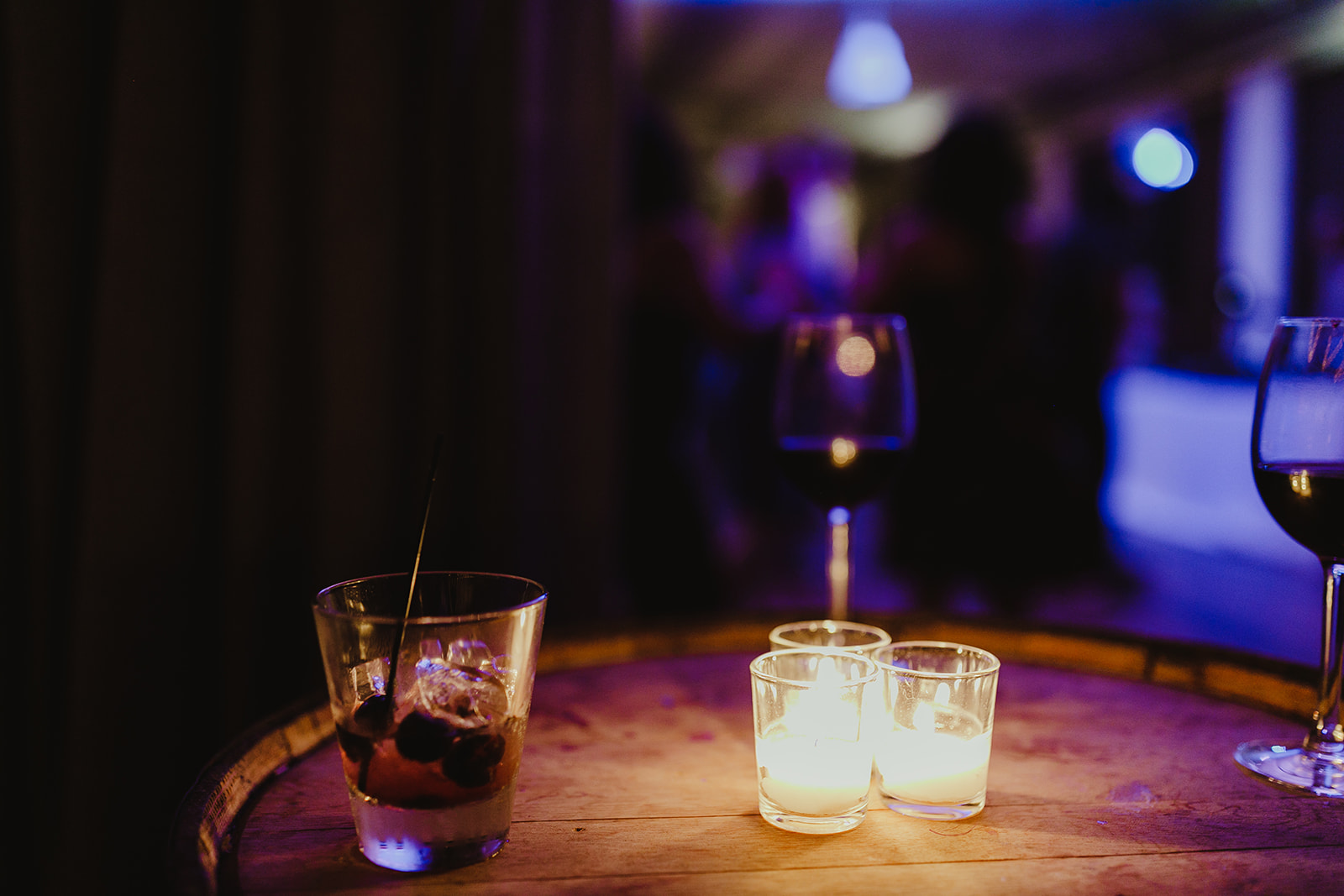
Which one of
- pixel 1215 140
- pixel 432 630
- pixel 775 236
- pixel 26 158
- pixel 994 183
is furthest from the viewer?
pixel 1215 140

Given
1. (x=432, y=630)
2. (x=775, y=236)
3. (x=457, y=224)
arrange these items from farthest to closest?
(x=775, y=236), (x=457, y=224), (x=432, y=630)

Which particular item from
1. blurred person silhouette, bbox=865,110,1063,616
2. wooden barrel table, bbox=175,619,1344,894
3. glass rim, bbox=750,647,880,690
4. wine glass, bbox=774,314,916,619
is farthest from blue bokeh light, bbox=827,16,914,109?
glass rim, bbox=750,647,880,690

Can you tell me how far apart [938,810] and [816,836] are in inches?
3.1

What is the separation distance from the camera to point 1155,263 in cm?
667

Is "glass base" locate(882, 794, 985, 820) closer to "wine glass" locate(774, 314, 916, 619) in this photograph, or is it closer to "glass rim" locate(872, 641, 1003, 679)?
"glass rim" locate(872, 641, 1003, 679)

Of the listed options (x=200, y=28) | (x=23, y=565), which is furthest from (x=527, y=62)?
(x=23, y=565)

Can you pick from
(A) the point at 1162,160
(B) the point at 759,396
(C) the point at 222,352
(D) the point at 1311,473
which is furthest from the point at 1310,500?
(A) the point at 1162,160

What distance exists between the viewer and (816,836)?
57 cm

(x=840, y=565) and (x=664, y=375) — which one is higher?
(x=664, y=375)

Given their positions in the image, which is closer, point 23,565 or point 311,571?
point 23,565

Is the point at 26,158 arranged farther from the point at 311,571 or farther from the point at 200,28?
the point at 311,571

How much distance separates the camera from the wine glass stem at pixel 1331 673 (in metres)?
0.67

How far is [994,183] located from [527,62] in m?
1.16

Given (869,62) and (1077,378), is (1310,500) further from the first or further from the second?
(869,62)
